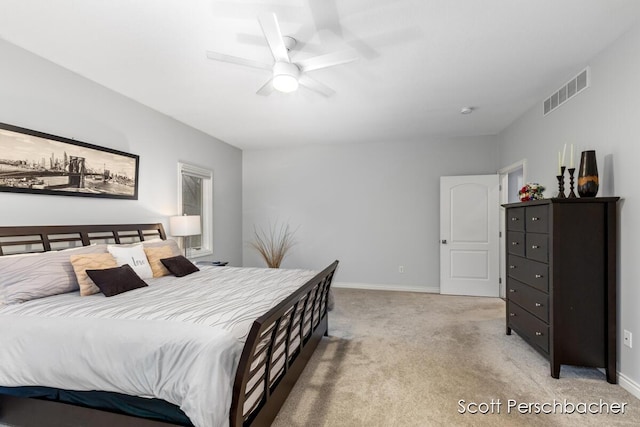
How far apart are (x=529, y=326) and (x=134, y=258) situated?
3742 mm

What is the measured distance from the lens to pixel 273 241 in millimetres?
5945

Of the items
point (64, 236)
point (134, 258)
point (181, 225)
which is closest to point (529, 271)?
point (134, 258)

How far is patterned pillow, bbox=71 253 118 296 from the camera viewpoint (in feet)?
7.57

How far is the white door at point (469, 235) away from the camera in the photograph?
490 cm

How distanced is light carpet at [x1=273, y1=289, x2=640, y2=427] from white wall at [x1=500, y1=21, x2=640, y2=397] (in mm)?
479

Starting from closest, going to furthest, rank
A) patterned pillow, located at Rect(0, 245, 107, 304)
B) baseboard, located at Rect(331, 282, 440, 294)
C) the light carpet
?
1. the light carpet
2. patterned pillow, located at Rect(0, 245, 107, 304)
3. baseboard, located at Rect(331, 282, 440, 294)

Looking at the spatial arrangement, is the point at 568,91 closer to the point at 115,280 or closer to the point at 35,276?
the point at 115,280

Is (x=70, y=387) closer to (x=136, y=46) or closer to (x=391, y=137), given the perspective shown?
(x=136, y=46)

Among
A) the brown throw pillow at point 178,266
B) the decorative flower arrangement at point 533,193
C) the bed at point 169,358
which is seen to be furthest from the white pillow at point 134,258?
the decorative flower arrangement at point 533,193

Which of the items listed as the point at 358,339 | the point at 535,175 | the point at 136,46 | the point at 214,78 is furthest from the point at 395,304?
the point at 136,46

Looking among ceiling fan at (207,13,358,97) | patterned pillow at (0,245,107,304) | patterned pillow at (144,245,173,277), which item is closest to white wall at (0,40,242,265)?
patterned pillow at (0,245,107,304)

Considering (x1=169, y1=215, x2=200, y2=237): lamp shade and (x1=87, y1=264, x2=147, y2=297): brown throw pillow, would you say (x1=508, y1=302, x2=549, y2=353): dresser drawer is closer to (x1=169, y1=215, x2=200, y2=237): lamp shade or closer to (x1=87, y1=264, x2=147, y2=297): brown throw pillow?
(x1=87, y1=264, x2=147, y2=297): brown throw pillow

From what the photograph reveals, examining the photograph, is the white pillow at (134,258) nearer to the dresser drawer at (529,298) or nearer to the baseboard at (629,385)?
the dresser drawer at (529,298)

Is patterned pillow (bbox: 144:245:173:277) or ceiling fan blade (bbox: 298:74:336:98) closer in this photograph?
ceiling fan blade (bbox: 298:74:336:98)
